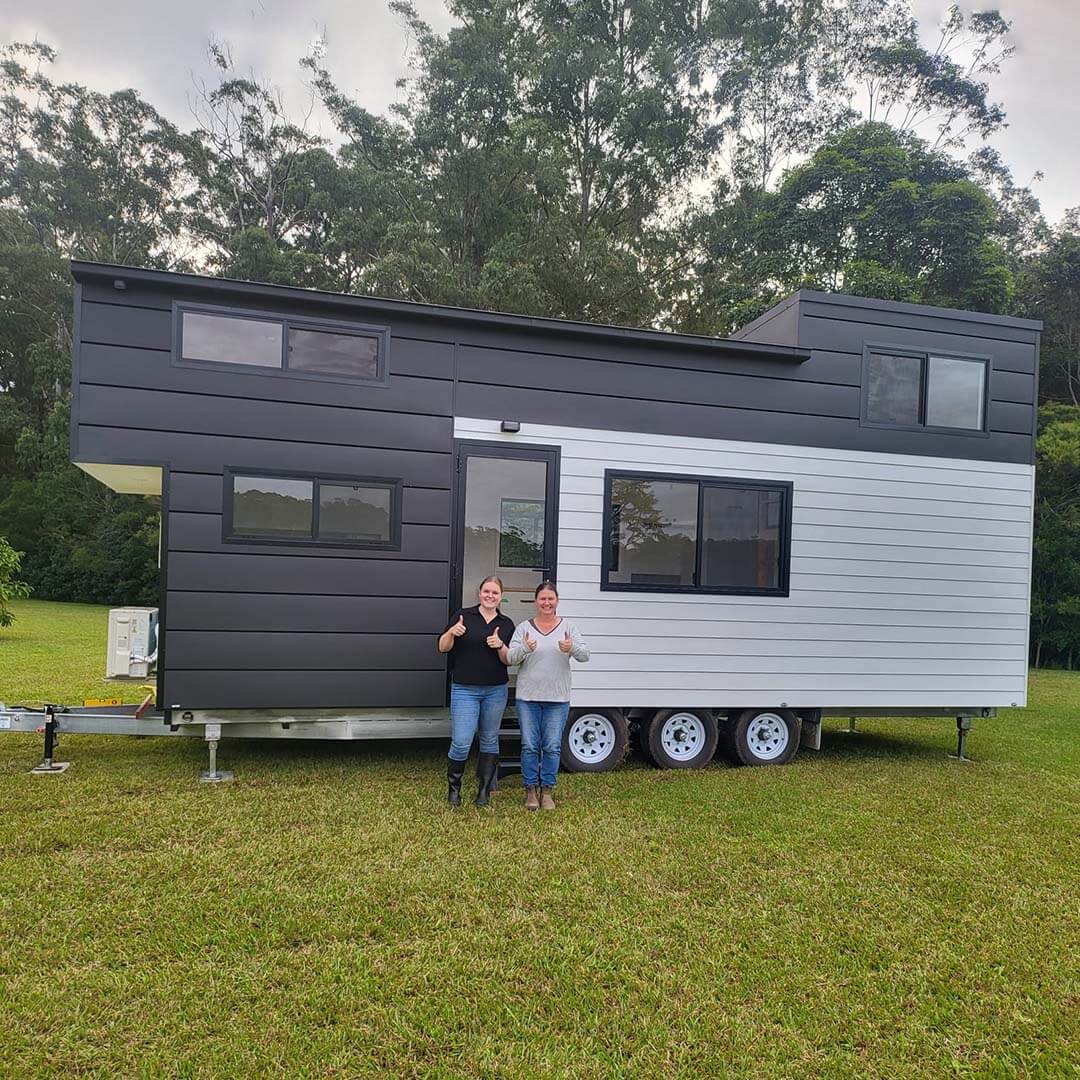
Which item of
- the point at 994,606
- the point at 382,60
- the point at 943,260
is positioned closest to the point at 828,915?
the point at 994,606

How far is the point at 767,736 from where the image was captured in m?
5.93

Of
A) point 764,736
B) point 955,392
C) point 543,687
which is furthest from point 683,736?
point 955,392

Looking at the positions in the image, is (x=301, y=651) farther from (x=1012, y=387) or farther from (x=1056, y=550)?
(x=1056, y=550)

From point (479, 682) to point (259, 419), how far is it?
7.39ft

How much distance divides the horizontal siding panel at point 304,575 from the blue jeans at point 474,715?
2.82 ft

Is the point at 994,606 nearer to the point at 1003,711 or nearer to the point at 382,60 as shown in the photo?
the point at 1003,711

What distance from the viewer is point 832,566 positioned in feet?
19.3

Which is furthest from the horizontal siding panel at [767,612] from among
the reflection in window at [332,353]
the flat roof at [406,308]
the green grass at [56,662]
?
the green grass at [56,662]

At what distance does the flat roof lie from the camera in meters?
4.71

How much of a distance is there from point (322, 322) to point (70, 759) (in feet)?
11.6

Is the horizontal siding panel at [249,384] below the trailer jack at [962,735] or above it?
above

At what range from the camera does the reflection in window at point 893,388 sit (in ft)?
19.8

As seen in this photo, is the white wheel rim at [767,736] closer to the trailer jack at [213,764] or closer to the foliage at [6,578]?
the trailer jack at [213,764]

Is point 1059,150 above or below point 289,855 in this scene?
above
